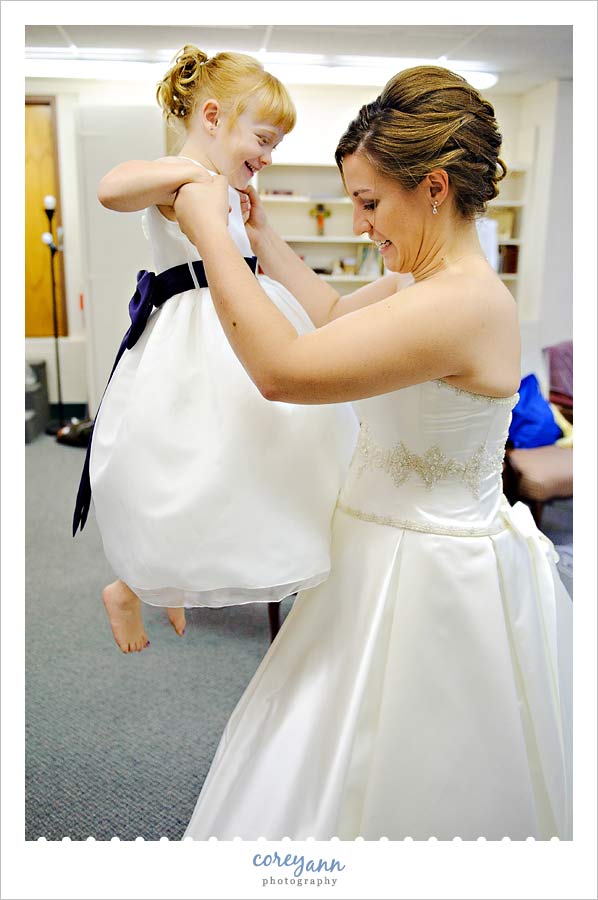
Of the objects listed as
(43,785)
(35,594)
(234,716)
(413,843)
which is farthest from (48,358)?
(413,843)

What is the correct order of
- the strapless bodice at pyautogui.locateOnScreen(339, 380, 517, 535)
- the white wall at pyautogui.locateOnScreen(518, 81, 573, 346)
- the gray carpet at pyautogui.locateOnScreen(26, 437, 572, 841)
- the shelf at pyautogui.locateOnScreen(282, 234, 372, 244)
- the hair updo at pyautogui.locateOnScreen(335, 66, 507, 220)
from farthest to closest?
the shelf at pyautogui.locateOnScreen(282, 234, 372, 244) < the white wall at pyautogui.locateOnScreen(518, 81, 573, 346) < the gray carpet at pyautogui.locateOnScreen(26, 437, 572, 841) < the strapless bodice at pyautogui.locateOnScreen(339, 380, 517, 535) < the hair updo at pyautogui.locateOnScreen(335, 66, 507, 220)

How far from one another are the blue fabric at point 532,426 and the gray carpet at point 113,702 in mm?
537

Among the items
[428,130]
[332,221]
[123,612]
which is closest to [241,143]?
[428,130]

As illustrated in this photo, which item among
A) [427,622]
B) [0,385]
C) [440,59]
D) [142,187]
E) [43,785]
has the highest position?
Result: [440,59]

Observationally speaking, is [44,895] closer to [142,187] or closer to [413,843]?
[413,843]

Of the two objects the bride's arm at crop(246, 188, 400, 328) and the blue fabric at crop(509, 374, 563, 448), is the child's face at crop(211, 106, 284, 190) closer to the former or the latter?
the bride's arm at crop(246, 188, 400, 328)

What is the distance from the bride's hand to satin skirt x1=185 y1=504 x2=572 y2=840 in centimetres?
50

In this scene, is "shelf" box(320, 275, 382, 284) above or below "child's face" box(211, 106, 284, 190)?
above

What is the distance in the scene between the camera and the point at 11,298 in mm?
928

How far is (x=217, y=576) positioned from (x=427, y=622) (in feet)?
1.08

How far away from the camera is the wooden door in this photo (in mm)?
5961

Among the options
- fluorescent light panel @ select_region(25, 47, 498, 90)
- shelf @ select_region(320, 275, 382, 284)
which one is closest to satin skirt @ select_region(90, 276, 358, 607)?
fluorescent light panel @ select_region(25, 47, 498, 90)

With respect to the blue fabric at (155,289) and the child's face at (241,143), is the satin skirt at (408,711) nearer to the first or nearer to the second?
the blue fabric at (155,289)

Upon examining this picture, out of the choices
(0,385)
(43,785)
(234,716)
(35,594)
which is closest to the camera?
(0,385)
